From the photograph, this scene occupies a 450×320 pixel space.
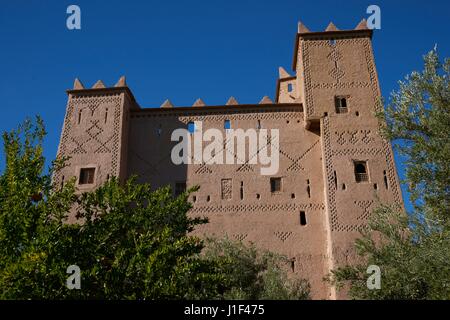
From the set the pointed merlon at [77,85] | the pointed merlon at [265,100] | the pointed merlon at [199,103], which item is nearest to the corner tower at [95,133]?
the pointed merlon at [77,85]

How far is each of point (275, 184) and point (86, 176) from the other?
7.99 m

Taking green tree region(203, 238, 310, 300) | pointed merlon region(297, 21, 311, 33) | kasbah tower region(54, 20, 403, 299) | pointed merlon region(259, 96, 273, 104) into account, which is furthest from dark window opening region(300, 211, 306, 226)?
pointed merlon region(297, 21, 311, 33)

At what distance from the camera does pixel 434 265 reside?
927 cm

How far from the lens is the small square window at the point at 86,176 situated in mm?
19688

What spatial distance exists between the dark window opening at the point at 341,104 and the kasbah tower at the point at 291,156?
44mm

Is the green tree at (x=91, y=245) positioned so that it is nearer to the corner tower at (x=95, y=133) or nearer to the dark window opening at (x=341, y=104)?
the corner tower at (x=95, y=133)

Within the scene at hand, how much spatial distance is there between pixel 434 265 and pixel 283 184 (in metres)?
10.5

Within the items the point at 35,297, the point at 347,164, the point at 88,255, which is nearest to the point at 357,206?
the point at 347,164

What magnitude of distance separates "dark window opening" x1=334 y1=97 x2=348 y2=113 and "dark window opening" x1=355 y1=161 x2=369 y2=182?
8.37ft

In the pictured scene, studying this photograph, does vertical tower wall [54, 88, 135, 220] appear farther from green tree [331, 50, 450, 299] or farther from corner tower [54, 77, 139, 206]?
green tree [331, 50, 450, 299]

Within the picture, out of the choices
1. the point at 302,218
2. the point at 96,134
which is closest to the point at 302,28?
the point at 302,218

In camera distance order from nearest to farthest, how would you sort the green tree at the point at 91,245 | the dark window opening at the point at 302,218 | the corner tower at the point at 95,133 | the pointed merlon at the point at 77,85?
the green tree at the point at 91,245 → the dark window opening at the point at 302,218 → the corner tower at the point at 95,133 → the pointed merlon at the point at 77,85

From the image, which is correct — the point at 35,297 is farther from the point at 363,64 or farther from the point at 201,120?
the point at 363,64

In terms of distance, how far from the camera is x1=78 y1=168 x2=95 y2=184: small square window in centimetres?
1969
